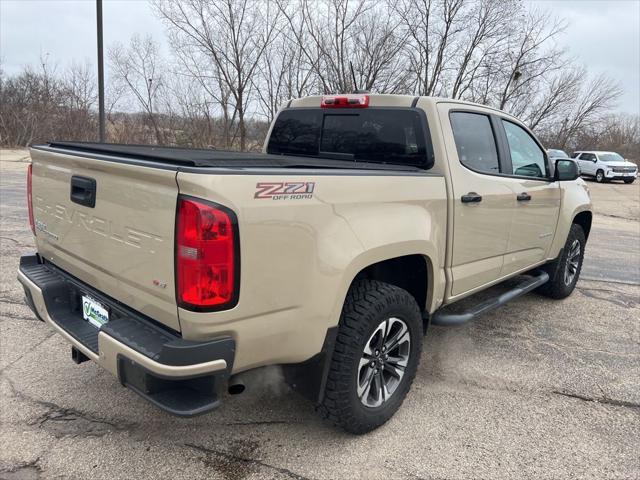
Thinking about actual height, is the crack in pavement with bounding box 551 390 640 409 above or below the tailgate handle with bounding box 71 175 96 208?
below

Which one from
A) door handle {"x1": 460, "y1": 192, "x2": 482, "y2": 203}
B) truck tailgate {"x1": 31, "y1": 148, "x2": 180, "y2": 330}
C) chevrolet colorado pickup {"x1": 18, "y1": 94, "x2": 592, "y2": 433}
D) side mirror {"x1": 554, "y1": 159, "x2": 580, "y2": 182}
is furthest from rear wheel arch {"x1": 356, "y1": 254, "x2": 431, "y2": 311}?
side mirror {"x1": 554, "y1": 159, "x2": 580, "y2": 182}

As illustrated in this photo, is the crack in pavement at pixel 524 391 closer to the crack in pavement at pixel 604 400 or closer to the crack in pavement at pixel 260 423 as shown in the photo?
the crack in pavement at pixel 604 400

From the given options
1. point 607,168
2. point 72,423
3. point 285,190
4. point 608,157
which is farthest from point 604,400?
point 608,157

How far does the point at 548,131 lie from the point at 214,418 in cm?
3343

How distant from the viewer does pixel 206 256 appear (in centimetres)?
191

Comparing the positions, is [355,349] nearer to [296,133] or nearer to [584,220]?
[296,133]

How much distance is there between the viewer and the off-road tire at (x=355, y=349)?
2.51 meters

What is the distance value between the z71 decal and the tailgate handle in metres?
→ 0.92

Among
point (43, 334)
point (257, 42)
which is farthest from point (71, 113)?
point (43, 334)

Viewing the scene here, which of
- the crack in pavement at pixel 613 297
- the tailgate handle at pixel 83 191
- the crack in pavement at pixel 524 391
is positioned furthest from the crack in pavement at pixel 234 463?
the crack in pavement at pixel 613 297

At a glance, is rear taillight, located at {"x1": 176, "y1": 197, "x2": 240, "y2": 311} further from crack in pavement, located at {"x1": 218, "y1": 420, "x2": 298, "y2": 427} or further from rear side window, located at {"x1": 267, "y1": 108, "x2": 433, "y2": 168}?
rear side window, located at {"x1": 267, "y1": 108, "x2": 433, "y2": 168}

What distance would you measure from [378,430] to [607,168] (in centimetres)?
2959

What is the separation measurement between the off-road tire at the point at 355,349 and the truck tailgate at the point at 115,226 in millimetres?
888

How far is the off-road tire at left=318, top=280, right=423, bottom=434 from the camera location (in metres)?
2.51
